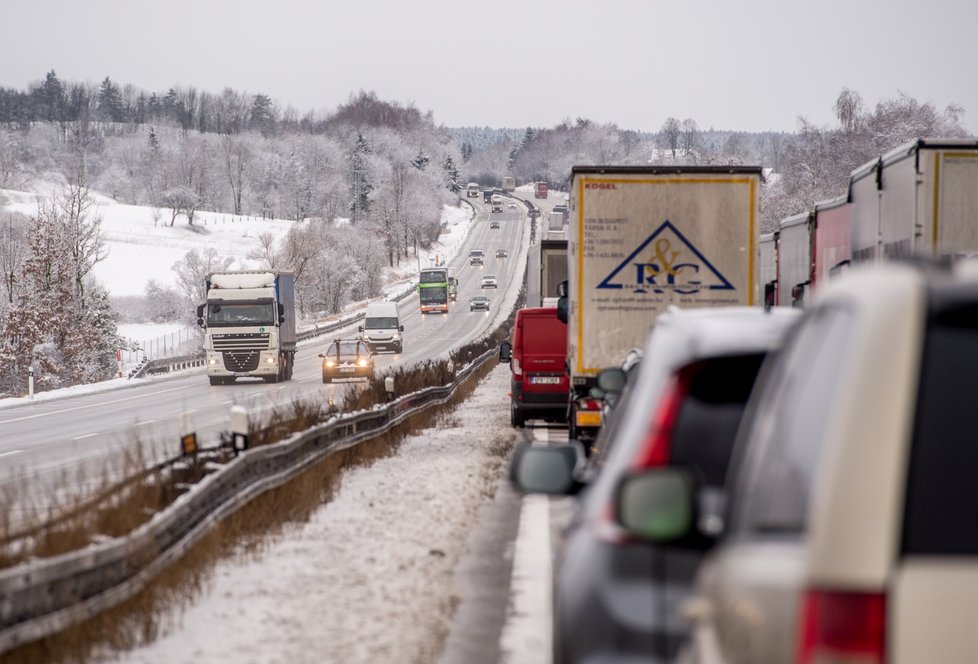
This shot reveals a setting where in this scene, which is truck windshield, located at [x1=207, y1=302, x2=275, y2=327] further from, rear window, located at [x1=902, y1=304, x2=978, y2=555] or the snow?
the snow

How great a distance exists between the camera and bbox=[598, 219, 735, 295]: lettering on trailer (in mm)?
16969

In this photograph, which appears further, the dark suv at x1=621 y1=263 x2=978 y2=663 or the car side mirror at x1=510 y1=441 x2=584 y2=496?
the car side mirror at x1=510 y1=441 x2=584 y2=496

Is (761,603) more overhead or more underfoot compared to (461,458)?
more overhead

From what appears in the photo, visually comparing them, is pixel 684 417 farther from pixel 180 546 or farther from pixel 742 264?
pixel 742 264

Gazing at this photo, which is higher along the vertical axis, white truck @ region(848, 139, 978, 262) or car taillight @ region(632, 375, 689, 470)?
white truck @ region(848, 139, 978, 262)

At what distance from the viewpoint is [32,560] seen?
286 inches

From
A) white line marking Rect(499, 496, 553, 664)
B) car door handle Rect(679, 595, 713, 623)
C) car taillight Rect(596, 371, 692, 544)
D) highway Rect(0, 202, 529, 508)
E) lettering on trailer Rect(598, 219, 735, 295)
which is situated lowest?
highway Rect(0, 202, 529, 508)

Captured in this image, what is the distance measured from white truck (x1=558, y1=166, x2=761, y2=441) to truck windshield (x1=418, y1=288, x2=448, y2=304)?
295ft

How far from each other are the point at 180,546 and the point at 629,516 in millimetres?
6663

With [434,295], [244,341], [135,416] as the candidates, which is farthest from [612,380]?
[434,295]

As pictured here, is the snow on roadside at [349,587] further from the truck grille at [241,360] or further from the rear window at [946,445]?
Answer: the truck grille at [241,360]

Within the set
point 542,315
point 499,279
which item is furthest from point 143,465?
point 499,279

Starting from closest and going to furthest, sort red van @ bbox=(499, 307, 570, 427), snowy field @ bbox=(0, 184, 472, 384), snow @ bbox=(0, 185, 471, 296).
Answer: red van @ bbox=(499, 307, 570, 427) → snowy field @ bbox=(0, 184, 472, 384) → snow @ bbox=(0, 185, 471, 296)

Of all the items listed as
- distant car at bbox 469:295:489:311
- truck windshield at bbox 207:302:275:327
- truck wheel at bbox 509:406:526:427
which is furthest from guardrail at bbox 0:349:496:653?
distant car at bbox 469:295:489:311
